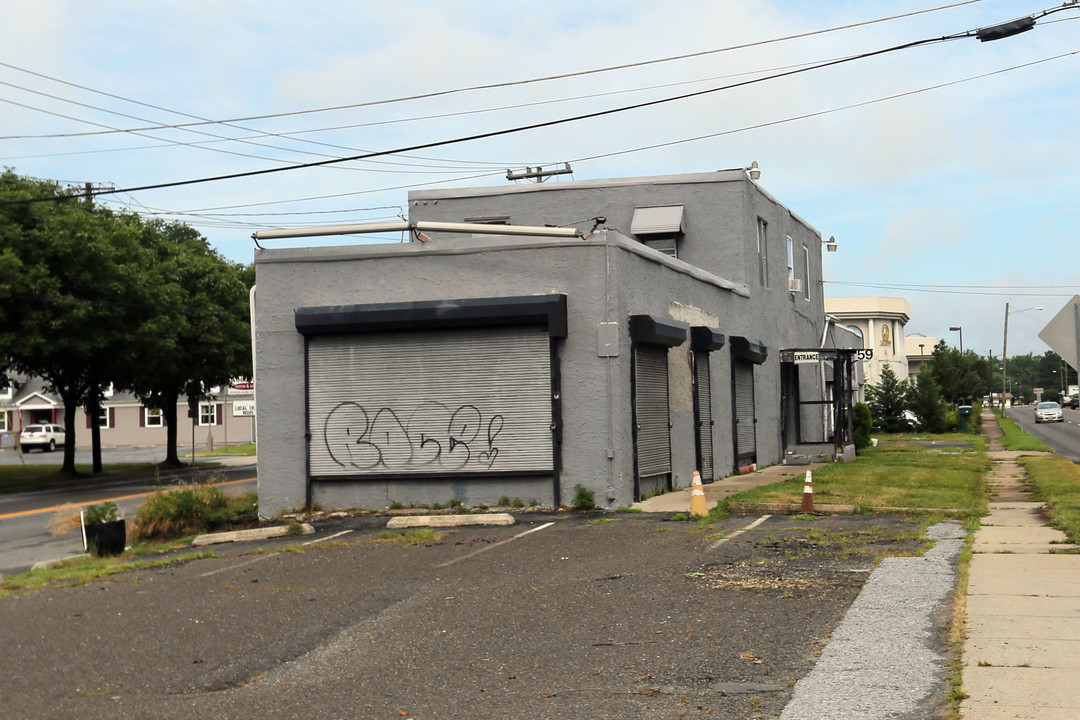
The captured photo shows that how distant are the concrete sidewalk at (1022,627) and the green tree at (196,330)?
30.4 metres

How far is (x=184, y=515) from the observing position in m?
18.3

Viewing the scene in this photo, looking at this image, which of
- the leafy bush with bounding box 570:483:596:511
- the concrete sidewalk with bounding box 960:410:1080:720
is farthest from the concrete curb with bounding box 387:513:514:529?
the concrete sidewalk with bounding box 960:410:1080:720

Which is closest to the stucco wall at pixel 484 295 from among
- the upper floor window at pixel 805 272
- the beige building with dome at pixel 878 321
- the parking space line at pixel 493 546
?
the parking space line at pixel 493 546

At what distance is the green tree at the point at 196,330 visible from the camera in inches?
1550

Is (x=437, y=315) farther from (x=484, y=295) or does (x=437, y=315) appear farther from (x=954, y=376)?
(x=954, y=376)

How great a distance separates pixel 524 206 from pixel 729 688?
2140cm

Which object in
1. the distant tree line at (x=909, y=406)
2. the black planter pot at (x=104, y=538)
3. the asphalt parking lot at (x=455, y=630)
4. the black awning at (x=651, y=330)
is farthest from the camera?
the distant tree line at (x=909, y=406)

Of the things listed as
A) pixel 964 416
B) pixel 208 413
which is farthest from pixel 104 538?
pixel 208 413

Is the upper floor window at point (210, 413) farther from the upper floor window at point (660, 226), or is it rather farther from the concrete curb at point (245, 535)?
the concrete curb at point (245, 535)

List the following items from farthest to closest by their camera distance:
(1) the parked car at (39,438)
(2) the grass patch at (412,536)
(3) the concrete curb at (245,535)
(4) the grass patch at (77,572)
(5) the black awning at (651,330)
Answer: (1) the parked car at (39,438)
(5) the black awning at (651,330)
(3) the concrete curb at (245,535)
(2) the grass patch at (412,536)
(4) the grass patch at (77,572)

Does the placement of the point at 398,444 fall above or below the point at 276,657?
above

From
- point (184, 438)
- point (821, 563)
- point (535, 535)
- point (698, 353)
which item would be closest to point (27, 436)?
point (184, 438)

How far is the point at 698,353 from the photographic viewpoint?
22.5 m

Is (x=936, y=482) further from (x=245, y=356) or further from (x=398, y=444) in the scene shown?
(x=245, y=356)
